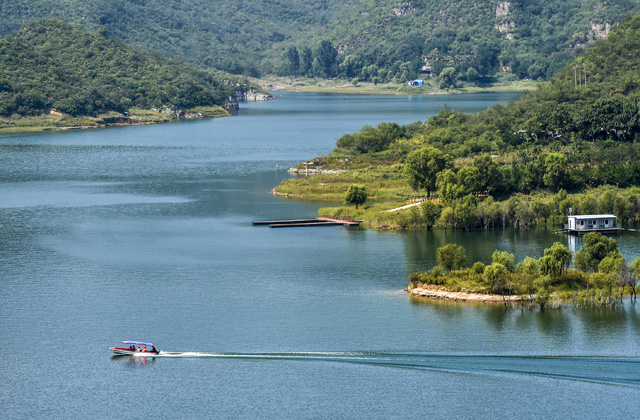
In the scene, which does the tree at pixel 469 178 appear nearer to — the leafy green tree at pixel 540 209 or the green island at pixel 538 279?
the leafy green tree at pixel 540 209

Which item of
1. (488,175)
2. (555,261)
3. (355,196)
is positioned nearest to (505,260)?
(555,261)

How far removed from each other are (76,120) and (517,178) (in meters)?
110

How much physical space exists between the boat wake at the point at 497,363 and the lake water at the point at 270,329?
0.09 meters

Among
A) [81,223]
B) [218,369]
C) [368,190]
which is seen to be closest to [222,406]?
[218,369]

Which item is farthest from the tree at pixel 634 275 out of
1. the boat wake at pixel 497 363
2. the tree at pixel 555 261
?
the boat wake at pixel 497 363

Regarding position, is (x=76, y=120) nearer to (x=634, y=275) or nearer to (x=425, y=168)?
(x=425, y=168)

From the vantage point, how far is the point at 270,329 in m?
47.0

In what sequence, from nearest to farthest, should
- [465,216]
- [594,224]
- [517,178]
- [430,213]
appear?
1. [594,224]
2. [465,216]
3. [430,213]
4. [517,178]

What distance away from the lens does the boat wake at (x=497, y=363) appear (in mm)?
40500

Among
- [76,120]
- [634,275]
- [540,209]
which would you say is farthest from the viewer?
[76,120]

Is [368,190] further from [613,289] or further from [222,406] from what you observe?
[222,406]

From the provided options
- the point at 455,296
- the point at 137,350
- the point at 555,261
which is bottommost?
the point at 137,350

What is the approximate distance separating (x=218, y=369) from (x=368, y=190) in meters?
43.3

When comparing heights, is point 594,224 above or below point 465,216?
below
